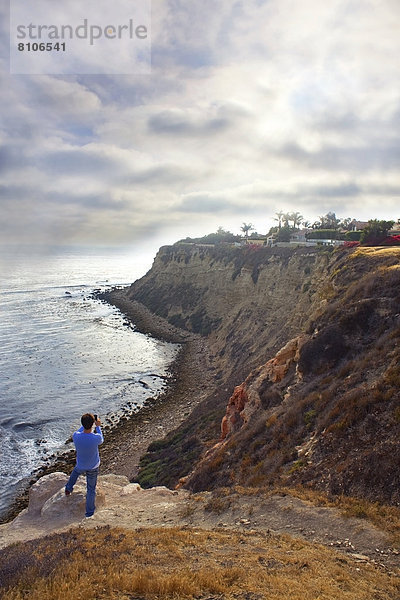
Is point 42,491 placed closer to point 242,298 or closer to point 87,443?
point 87,443

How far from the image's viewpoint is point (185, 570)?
6.61 m

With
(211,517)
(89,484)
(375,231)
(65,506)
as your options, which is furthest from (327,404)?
(375,231)

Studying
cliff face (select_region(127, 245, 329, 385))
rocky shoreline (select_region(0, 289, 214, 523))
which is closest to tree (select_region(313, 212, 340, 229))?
cliff face (select_region(127, 245, 329, 385))

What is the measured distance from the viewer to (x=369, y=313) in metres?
17.9

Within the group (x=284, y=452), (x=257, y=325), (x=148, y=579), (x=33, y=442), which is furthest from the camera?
(x=257, y=325)

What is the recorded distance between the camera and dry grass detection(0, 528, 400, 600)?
19.0 feet

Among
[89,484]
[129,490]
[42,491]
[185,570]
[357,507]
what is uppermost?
[185,570]

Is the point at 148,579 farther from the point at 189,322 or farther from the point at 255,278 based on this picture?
the point at 189,322

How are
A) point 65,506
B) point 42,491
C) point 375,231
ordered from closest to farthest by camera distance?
point 65,506, point 42,491, point 375,231

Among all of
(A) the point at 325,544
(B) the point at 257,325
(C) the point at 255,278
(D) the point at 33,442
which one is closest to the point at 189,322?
(C) the point at 255,278

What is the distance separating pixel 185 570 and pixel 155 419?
80.4ft

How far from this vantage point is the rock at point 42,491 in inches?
483

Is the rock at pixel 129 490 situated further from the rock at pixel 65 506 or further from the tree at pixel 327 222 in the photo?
the tree at pixel 327 222

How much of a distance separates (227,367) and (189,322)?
69.7ft
